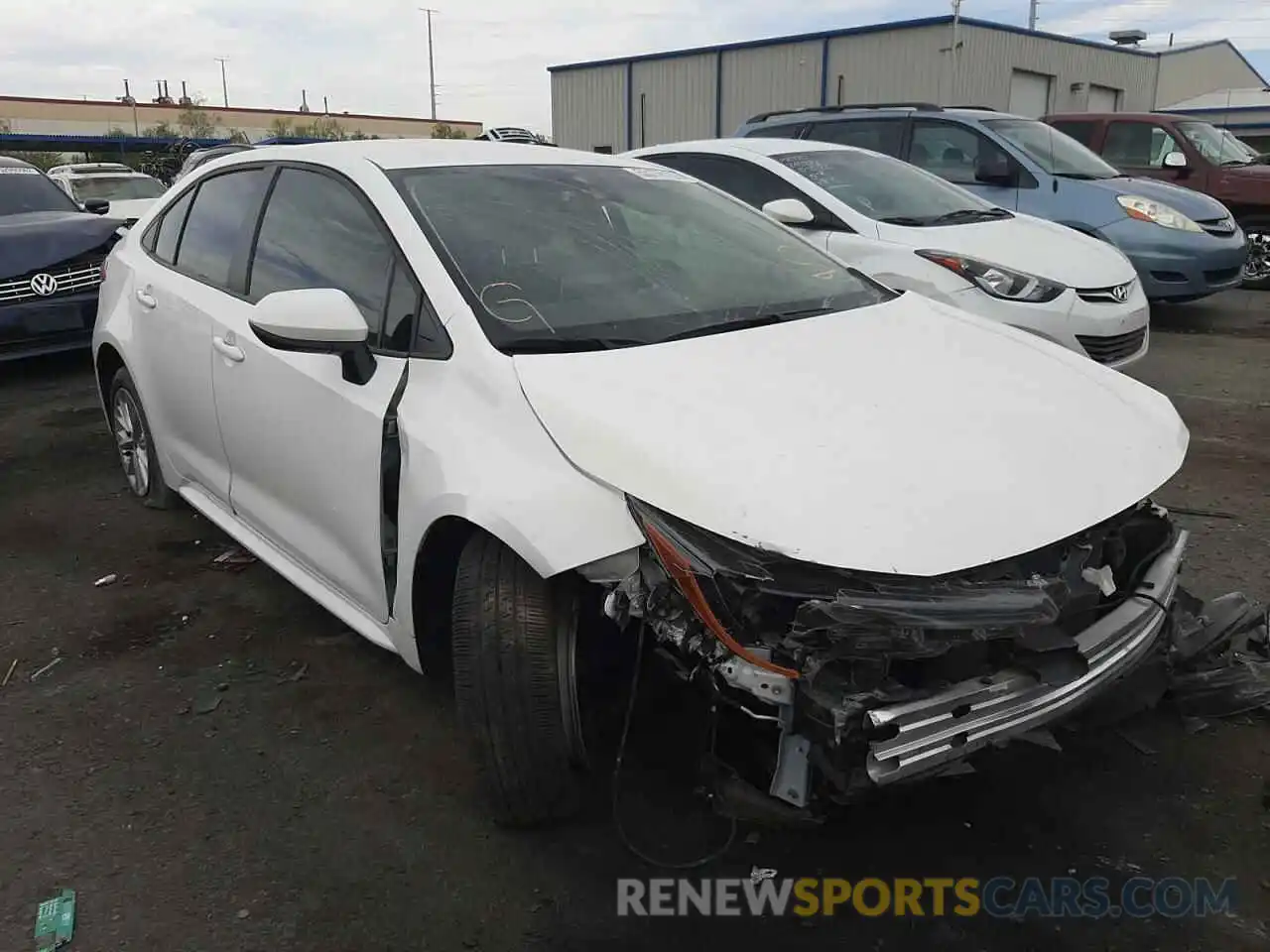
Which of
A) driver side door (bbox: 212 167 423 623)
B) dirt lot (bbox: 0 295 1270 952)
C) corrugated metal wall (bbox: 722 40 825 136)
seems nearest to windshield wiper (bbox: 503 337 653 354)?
driver side door (bbox: 212 167 423 623)

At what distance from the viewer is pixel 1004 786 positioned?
2.70 m

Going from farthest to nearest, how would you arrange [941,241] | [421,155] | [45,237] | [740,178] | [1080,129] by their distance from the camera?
[1080,129] < [45,237] < [740,178] < [941,241] < [421,155]

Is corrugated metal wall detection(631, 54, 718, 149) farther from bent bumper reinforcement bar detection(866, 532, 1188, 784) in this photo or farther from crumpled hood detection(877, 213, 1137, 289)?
bent bumper reinforcement bar detection(866, 532, 1188, 784)

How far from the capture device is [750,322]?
289 cm

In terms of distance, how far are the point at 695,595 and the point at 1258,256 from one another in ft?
38.2

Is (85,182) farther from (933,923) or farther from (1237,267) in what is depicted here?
(933,923)

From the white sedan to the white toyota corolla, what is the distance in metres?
2.52

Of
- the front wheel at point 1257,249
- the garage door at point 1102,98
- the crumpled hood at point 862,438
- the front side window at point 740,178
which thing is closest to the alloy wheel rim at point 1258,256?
the front wheel at point 1257,249

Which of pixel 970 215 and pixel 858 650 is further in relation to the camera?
pixel 970 215

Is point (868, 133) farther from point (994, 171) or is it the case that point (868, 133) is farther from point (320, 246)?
point (320, 246)

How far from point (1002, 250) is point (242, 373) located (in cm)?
451

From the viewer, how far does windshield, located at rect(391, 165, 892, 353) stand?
8.89 feet

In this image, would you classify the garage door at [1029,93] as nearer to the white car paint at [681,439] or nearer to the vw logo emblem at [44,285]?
the vw logo emblem at [44,285]

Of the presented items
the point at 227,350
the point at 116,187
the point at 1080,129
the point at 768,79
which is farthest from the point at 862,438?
the point at 768,79
